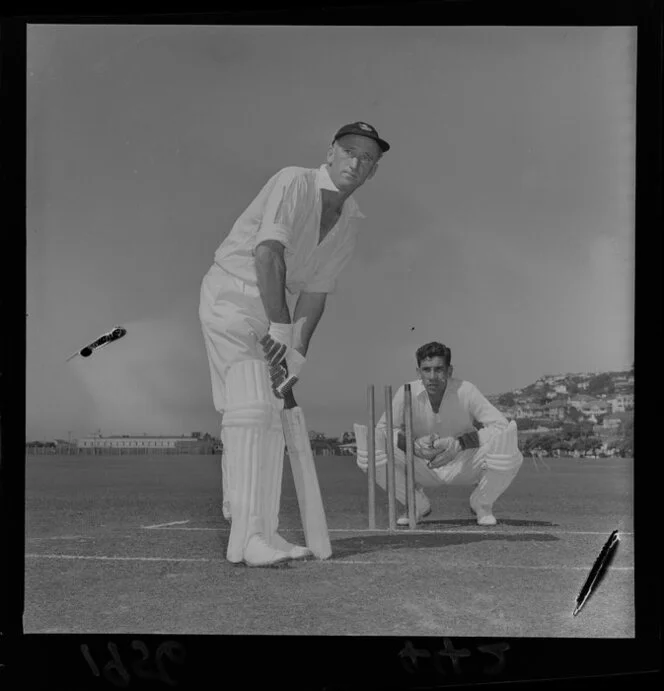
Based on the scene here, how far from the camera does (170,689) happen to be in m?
3.53

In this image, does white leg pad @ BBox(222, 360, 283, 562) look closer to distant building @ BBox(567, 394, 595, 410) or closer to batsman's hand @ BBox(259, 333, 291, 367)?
batsman's hand @ BBox(259, 333, 291, 367)

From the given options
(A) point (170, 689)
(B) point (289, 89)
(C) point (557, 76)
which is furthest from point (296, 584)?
(C) point (557, 76)

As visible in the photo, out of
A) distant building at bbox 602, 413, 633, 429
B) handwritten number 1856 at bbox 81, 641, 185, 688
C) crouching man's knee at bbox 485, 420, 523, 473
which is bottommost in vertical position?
handwritten number 1856 at bbox 81, 641, 185, 688

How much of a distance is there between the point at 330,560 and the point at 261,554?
0.26 m

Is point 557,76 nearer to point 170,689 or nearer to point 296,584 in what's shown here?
point 296,584

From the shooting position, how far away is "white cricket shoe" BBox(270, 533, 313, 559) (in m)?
3.67

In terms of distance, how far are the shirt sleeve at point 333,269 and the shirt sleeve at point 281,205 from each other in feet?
0.58

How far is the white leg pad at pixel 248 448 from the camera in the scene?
145 inches

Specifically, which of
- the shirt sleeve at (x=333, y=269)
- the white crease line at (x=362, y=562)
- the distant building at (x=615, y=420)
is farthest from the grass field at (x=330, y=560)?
the shirt sleeve at (x=333, y=269)

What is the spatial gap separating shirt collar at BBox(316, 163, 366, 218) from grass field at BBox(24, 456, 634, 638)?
3.18 ft

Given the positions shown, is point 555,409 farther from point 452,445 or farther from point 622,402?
point 452,445

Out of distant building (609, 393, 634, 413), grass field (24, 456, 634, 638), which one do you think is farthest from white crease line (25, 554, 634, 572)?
distant building (609, 393, 634, 413)

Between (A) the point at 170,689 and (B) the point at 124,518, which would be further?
(B) the point at 124,518
